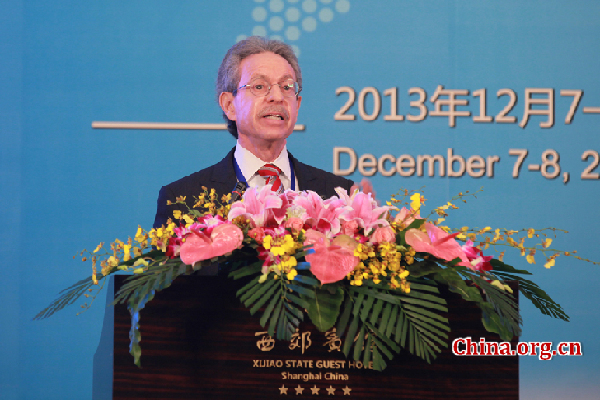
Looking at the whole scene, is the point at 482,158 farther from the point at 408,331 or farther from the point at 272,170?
the point at 408,331

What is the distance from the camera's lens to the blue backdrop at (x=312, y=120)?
3.17m

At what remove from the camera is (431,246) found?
3.04ft

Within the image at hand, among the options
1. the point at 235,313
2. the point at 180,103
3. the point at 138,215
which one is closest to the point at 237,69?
the point at 180,103

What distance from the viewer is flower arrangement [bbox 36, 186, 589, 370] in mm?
877

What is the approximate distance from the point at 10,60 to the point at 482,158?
9.03 feet

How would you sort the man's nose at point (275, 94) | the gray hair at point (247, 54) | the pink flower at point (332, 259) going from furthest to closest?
1. the gray hair at point (247, 54)
2. the man's nose at point (275, 94)
3. the pink flower at point (332, 259)

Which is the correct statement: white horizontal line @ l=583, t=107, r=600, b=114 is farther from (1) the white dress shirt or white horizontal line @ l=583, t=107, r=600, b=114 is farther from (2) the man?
(1) the white dress shirt

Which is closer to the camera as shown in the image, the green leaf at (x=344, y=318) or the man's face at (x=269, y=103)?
the green leaf at (x=344, y=318)

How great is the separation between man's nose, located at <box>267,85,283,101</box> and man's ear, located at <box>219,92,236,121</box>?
26cm

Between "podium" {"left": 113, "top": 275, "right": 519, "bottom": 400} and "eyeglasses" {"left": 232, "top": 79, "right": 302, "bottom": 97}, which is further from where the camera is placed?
"eyeglasses" {"left": 232, "top": 79, "right": 302, "bottom": 97}

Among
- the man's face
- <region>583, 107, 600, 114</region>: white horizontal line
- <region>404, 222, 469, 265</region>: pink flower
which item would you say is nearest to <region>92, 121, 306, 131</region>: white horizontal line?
→ the man's face

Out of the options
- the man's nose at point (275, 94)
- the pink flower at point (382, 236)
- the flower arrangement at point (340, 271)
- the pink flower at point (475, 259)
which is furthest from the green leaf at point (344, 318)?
the man's nose at point (275, 94)

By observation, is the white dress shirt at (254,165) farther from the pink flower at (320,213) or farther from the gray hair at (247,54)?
the pink flower at (320,213)

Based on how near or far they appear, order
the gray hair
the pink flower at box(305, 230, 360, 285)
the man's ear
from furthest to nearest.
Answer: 1. the man's ear
2. the gray hair
3. the pink flower at box(305, 230, 360, 285)
